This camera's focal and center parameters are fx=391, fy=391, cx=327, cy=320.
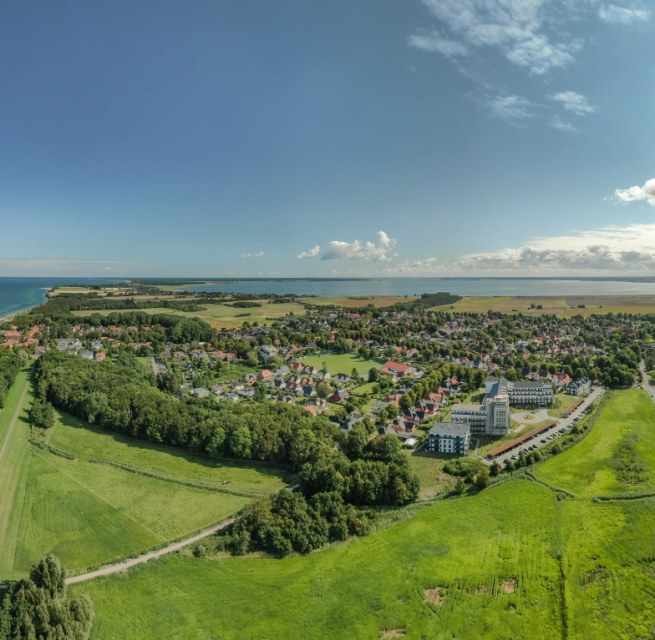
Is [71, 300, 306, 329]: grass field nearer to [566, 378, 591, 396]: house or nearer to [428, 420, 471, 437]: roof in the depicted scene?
[428, 420, 471, 437]: roof

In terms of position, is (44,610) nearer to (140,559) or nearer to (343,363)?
(140,559)

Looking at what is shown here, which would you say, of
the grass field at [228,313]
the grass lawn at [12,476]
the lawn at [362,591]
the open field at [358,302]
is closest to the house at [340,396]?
the lawn at [362,591]

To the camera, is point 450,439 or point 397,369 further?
point 397,369

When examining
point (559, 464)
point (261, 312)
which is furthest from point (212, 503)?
point (261, 312)

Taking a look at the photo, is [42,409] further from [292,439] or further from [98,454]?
[292,439]

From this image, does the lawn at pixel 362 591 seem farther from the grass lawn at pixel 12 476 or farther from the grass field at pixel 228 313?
the grass field at pixel 228 313

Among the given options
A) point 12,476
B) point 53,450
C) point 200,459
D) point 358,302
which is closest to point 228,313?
point 358,302

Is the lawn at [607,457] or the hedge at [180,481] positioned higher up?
the lawn at [607,457]
